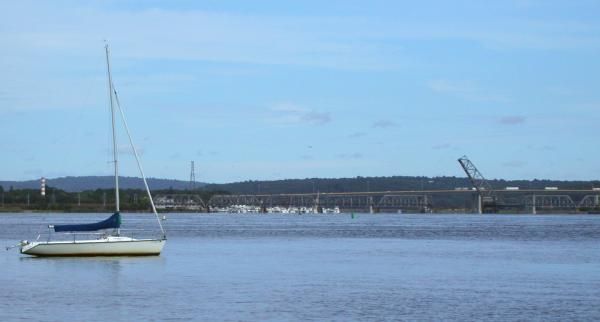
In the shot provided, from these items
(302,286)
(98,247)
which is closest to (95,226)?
(98,247)

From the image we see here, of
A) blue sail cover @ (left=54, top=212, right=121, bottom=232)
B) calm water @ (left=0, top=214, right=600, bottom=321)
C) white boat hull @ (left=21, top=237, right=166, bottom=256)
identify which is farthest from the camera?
blue sail cover @ (left=54, top=212, right=121, bottom=232)

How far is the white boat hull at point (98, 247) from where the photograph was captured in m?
53.7

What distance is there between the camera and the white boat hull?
53.7 meters

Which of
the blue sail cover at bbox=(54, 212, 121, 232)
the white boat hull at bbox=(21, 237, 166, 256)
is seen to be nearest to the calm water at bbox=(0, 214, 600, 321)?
the white boat hull at bbox=(21, 237, 166, 256)

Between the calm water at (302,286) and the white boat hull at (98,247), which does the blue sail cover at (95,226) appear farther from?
the calm water at (302,286)

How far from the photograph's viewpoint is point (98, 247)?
53844 millimetres

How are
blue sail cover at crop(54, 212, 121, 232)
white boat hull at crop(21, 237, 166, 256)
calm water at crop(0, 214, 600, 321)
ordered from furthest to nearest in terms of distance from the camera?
blue sail cover at crop(54, 212, 121, 232), white boat hull at crop(21, 237, 166, 256), calm water at crop(0, 214, 600, 321)

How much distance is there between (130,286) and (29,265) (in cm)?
1191

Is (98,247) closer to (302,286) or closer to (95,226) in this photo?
(95,226)

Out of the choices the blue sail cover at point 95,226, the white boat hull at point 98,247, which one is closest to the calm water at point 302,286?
the white boat hull at point 98,247

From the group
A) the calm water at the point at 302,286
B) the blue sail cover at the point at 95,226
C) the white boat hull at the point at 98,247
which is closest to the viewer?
the calm water at the point at 302,286

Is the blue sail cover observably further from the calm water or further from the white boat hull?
the calm water

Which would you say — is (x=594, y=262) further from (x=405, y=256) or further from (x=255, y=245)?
(x=255, y=245)

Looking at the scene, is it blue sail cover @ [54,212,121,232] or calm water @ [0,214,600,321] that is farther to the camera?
blue sail cover @ [54,212,121,232]
